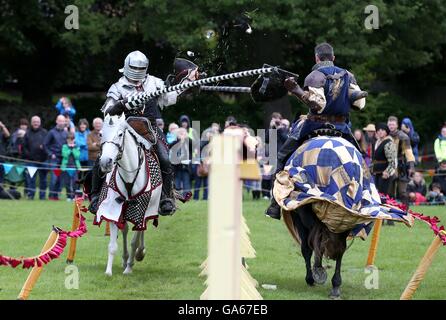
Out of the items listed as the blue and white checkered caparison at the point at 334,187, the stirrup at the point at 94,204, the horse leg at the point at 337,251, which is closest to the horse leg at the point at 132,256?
the stirrup at the point at 94,204

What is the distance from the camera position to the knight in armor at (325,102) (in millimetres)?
11727

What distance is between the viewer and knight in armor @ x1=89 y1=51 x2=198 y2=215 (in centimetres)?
1323

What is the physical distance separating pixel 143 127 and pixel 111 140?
0.98 meters

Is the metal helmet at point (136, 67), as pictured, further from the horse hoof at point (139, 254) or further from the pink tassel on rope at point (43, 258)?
the pink tassel on rope at point (43, 258)

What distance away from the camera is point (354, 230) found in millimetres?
11734

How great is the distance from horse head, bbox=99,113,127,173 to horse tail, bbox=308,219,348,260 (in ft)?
7.84

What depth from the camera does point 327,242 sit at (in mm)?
11742

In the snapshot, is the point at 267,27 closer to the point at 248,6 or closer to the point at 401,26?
the point at 248,6

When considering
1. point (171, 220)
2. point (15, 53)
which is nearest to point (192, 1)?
point (15, 53)

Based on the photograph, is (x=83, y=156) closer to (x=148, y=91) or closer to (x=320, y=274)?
(x=148, y=91)

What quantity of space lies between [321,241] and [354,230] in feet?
1.25

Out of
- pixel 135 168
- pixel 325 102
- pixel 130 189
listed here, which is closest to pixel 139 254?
pixel 130 189

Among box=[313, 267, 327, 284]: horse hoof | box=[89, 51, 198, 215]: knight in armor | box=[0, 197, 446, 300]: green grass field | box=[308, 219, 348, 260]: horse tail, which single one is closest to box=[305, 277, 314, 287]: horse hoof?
box=[0, 197, 446, 300]: green grass field

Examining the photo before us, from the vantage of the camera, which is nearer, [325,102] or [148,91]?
[325,102]
